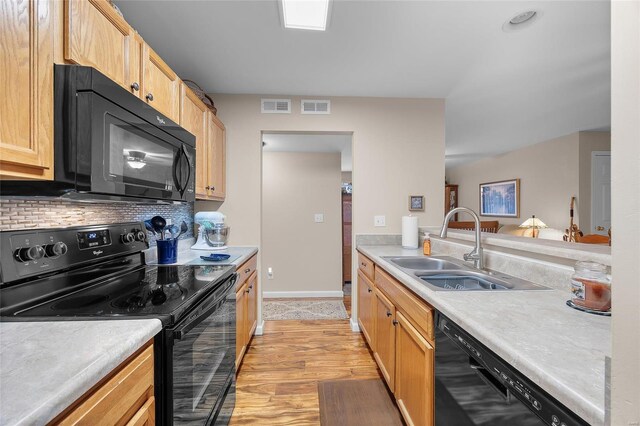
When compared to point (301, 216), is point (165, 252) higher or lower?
lower

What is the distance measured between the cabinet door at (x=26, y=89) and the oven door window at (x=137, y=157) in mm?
181

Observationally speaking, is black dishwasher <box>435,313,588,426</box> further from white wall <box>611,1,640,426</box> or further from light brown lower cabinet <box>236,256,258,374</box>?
light brown lower cabinet <box>236,256,258,374</box>

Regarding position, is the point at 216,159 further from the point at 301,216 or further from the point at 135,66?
the point at 301,216

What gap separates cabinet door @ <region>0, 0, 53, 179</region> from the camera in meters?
0.74

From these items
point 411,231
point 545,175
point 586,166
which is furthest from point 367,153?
point 545,175

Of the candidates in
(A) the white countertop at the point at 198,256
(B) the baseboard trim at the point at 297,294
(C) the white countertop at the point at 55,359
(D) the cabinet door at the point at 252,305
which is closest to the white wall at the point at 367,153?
(D) the cabinet door at the point at 252,305

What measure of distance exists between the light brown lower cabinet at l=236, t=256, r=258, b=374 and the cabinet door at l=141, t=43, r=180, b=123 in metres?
1.12

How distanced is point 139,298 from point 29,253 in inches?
15.8

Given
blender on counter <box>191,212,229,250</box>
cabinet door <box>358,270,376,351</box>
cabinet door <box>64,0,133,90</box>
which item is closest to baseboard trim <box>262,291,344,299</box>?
cabinet door <box>358,270,376,351</box>

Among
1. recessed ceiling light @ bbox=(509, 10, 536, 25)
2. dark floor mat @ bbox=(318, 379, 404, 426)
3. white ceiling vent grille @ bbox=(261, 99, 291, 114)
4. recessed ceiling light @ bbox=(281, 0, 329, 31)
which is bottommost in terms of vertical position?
dark floor mat @ bbox=(318, 379, 404, 426)

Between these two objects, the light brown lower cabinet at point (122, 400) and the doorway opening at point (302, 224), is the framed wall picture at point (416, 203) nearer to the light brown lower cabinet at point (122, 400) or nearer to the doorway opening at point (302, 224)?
the doorway opening at point (302, 224)

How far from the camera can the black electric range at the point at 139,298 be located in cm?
89

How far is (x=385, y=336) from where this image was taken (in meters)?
1.82

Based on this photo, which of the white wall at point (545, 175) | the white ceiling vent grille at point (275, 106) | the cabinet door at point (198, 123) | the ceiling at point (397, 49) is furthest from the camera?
the white wall at point (545, 175)
